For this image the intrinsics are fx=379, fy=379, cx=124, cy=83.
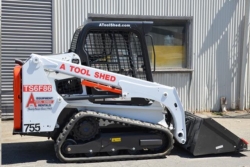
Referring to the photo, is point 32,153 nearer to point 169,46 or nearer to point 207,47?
point 169,46

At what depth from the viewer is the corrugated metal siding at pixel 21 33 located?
33.7 ft

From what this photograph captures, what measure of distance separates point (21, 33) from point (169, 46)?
14.7 feet

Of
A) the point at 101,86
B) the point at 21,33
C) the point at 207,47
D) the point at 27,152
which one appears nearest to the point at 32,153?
the point at 27,152

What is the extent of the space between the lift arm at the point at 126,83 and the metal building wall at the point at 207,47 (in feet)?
15.6

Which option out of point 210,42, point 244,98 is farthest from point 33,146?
point 244,98

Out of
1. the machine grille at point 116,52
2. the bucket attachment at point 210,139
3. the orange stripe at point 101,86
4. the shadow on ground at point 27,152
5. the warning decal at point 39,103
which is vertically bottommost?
the shadow on ground at point 27,152

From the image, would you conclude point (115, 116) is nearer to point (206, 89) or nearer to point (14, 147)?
point (14, 147)

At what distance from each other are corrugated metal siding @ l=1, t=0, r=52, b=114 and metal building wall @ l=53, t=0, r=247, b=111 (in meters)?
2.11

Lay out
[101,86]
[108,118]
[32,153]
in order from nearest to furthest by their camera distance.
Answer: [108,118]
[101,86]
[32,153]

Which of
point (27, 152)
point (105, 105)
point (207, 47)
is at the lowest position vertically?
point (27, 152)

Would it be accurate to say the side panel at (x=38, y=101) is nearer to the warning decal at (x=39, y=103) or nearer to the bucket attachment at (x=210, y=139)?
the warning decal at (x=39, y=103)

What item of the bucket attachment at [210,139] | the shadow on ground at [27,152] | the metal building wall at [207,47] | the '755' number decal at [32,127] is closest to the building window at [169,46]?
the metal building wall at [207,47]

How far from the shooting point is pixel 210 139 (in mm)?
6809

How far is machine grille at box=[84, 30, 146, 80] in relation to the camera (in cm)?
681
